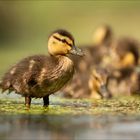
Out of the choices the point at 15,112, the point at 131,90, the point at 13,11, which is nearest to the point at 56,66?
the point at 15,112

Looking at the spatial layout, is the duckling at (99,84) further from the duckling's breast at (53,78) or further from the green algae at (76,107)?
the duckling's breast at (53,78)

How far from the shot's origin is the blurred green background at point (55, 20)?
18375 mm

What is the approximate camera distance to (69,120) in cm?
744

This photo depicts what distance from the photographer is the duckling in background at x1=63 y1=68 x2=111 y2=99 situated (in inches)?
412

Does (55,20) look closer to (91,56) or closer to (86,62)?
(91,56)

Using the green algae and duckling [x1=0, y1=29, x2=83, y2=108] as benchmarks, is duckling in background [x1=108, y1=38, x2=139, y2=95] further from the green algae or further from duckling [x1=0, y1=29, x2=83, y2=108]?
duckling [x1=0, y1=29, x2=83, y2=108]

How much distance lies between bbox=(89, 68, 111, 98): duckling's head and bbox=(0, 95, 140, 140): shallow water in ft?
3.67

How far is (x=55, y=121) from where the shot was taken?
7.38m

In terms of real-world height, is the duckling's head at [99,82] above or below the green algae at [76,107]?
above

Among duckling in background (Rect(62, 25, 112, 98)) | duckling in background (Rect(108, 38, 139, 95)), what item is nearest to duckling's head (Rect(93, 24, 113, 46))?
duckling in background (Rect(62, 25, 112, 98))

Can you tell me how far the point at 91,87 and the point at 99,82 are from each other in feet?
0.40

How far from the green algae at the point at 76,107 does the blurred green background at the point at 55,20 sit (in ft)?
23.6

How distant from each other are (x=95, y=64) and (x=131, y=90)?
2.53 metres

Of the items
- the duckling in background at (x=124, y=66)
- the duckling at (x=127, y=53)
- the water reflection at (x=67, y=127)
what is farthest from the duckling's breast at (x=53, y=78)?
the duckling at (x=127, y=53)
